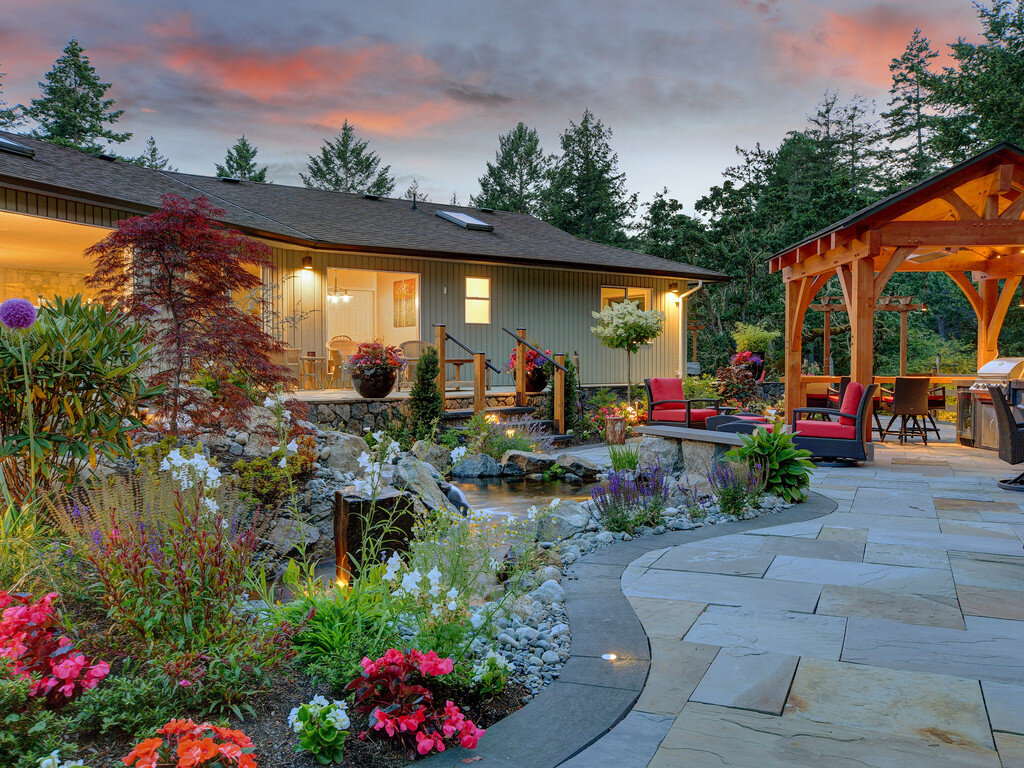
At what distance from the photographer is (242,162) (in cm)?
3003

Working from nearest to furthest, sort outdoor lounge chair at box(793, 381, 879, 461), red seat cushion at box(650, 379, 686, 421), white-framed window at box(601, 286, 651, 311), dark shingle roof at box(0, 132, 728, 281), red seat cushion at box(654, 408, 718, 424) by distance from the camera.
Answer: outdoor lounge chair at box(793, 381, 879, 461), dark shingle roof at box(0, 132, 728, 281), red seat cushion at box(654, 408, 718, 424), red seat cushion at box(650, 379, 686, 421), white-framed window at box(601, 286, 651, 311)

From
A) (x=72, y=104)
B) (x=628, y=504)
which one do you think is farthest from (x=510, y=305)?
(x=72, y=104)

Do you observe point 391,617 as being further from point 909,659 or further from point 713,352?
point 713,352

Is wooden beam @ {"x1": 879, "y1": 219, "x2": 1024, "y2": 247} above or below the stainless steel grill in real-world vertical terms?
above

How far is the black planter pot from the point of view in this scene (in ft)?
31.9

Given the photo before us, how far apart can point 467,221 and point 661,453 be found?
8411mm

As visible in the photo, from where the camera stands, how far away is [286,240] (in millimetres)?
10617

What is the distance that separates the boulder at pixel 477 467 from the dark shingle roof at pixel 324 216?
440 cm

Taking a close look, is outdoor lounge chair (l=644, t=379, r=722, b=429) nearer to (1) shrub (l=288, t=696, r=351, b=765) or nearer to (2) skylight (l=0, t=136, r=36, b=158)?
(1) shrub (l=288, t=696, r=351, b=765)

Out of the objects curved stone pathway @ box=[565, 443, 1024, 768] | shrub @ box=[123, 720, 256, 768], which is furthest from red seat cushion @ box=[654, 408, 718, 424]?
shrub @ box=[123, 720, 256, 768]

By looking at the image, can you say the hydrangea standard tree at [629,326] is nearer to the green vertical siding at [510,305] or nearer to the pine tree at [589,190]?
the green vertical siding at [510,305]

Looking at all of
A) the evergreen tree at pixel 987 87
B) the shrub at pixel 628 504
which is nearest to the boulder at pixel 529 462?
the shrub at pixel 628 504

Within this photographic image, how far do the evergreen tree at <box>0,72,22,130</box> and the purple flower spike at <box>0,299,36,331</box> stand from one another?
77.0 ft

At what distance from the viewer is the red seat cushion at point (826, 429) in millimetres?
7805
